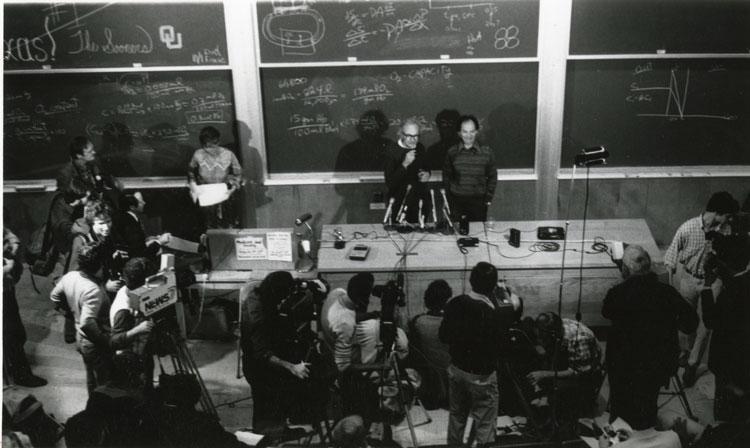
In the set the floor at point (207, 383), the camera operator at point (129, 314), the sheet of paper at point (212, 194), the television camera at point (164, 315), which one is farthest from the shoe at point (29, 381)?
the sheet of paper at point (212, 194)

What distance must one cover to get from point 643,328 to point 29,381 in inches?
186

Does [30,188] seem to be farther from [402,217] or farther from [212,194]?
[402,217]

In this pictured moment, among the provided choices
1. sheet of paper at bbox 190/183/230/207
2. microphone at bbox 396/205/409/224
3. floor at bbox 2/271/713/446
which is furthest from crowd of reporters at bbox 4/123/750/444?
sheet of paper at bbox 190/183/230/207

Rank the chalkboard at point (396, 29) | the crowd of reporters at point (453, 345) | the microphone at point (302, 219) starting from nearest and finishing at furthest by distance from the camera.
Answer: the crowd of reporters at point (453, 345), the microphone at point (302, 219), the chalkboard at point (396, 29)

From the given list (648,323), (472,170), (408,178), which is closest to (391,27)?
(408,178)

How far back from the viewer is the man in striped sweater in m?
6.67

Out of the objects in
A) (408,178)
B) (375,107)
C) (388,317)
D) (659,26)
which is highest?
(659,26)

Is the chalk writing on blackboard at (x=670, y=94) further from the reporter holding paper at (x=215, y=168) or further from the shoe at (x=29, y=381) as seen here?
the shoe at (x=29, y=381)

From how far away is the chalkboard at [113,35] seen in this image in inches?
278

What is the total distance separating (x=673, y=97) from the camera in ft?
24.3

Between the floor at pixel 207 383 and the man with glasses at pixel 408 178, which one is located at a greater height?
the man with glasses at pixel 408 178

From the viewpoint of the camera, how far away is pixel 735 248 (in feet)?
16.3

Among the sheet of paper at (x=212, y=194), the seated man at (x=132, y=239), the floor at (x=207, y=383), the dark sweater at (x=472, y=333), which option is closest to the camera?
the dark sweater at (x=472, y=333)

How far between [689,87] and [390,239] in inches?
147
